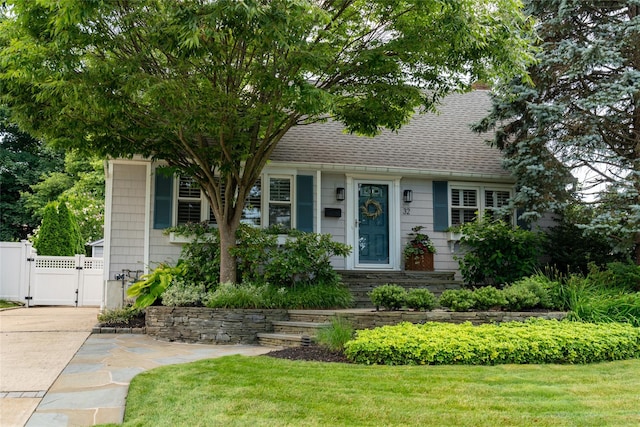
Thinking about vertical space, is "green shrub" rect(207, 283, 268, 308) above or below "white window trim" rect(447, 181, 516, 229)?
below

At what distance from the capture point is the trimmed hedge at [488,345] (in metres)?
5.50

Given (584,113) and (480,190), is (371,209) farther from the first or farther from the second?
(584,113)

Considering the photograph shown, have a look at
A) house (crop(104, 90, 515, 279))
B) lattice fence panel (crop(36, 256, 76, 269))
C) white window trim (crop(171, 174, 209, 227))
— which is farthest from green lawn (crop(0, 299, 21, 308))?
white window trim (crop(171, 174, 209, 227))

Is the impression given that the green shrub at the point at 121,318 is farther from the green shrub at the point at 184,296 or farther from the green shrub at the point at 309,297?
the green shrub at the point at 309,297

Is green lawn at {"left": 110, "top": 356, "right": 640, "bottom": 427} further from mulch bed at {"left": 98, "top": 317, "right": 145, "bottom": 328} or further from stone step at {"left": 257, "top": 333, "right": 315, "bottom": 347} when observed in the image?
mulch bed at {"left": 98, "top": 317, "right": 145, "bottom": 328}

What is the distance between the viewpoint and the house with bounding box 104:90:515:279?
9.82 metres

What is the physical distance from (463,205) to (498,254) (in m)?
1.78

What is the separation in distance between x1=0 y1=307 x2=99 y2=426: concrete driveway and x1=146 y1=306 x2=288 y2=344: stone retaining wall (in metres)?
1.30

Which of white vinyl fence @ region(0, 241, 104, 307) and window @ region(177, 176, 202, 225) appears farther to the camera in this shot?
white vinyl fence @ region(0, 241, 104, 307)

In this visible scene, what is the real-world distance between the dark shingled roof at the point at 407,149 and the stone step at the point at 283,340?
4.11m

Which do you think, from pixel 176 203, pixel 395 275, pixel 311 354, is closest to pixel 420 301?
pixel 311 354

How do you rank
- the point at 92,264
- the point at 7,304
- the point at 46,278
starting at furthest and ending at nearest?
the point at 92,264 → the point at 46,278 → the point at 7,304

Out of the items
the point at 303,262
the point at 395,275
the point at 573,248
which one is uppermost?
the point at 573,248

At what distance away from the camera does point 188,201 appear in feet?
33.3
